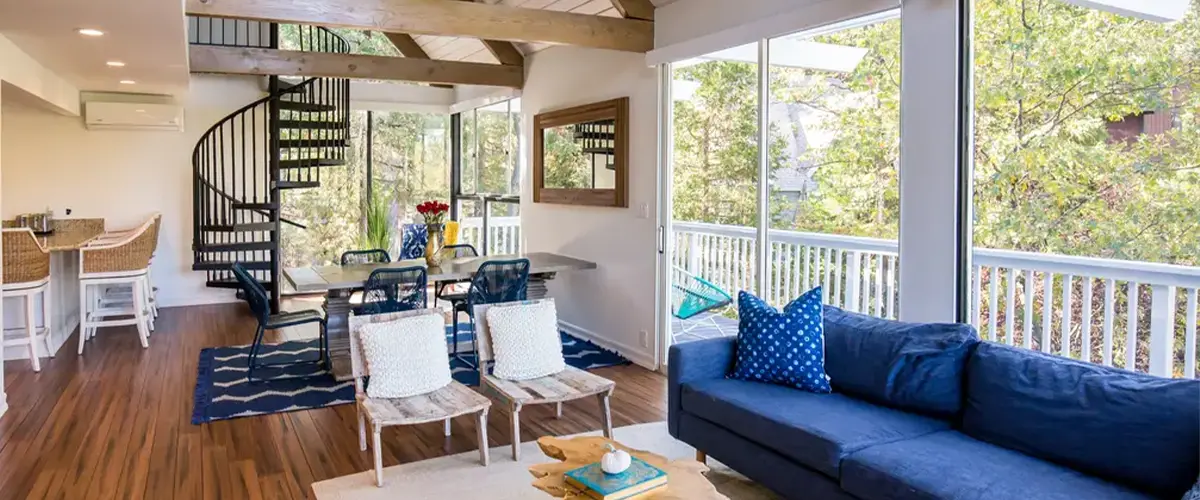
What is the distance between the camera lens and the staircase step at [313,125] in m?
7.68

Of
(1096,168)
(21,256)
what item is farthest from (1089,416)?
(21,256)

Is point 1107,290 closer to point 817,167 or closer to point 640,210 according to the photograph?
point 817,167

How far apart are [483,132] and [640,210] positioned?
3.64 meters

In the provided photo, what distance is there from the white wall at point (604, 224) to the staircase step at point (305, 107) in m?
2.02

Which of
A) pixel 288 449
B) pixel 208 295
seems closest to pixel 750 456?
pixel 288 449

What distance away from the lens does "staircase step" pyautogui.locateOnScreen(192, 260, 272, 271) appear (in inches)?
291

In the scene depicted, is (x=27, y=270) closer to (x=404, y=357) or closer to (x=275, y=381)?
(x=275, y=381)

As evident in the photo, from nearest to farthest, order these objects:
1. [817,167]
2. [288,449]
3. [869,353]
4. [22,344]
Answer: [869,353] < [288,449] < [817,167] < [22,344]

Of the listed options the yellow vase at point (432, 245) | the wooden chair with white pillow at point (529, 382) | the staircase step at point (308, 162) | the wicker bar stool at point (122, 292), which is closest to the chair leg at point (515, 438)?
the wooden chair with white pillow at point (529, 382)

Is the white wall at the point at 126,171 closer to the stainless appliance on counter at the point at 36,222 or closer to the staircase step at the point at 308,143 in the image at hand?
the stainless appliance on counter at the point at 36,222

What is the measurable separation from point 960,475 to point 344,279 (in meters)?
3.72

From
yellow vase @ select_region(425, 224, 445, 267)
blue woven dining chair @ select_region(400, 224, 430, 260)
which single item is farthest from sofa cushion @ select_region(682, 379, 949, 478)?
blue woven dining chair @ select_region(400, 224, 430, 260)

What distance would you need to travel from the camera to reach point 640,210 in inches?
223

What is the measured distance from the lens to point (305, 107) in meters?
7.72
